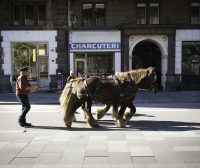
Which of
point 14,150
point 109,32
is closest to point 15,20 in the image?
point 109,32

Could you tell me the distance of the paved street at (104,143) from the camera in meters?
6.86

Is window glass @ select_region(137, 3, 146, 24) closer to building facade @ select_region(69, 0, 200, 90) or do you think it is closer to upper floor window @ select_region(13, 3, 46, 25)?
building facade @ select_region(69, 0, 200, 90)

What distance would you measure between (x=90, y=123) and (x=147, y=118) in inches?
99.0

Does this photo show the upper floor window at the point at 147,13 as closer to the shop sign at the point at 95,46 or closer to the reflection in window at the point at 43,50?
the shop sign at the point at 95,46

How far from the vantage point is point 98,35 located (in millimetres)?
23969

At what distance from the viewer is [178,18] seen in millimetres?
24172

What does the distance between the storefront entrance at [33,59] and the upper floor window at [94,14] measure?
3167mm

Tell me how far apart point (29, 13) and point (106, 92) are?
49.7ft

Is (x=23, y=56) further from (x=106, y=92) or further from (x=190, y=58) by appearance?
(x=106, y=92)

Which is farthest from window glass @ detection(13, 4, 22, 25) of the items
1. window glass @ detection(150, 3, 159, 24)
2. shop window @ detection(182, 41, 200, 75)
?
shop window @ detection(182, 41, 200, 75)

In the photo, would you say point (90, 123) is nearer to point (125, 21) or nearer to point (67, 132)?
point (67, 132)

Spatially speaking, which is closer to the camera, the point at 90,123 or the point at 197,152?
the point at 197,152

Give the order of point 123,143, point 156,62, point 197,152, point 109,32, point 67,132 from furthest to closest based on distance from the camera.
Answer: point 156,62 → point 109,32 → point 67,132 → point 123,143 → point 197,152

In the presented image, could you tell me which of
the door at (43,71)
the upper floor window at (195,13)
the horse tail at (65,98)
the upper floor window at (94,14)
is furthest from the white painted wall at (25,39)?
the horse tail at (65,98)
